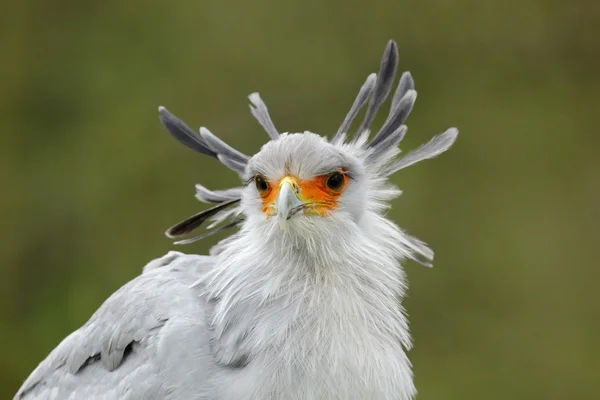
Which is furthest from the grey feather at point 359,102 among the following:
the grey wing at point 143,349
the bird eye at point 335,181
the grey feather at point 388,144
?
the grey wing at point 143,349

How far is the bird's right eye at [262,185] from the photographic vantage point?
86.6 inches

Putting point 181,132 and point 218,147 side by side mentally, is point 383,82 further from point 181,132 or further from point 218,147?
point 181,132

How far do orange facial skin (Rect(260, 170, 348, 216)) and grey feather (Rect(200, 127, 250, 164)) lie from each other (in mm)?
295

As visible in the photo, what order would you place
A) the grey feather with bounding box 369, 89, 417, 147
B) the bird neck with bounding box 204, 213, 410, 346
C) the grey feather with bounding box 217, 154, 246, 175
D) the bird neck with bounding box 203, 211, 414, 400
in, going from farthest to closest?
the grey feather with bounding box 217, 154, 246, 175 < the grey feather with bounding box 369, 89, 417, 147 < the bird neck with bounding box 204, 213, 410, 346 < the bird neck with bounding box 203, 211, 414, 400

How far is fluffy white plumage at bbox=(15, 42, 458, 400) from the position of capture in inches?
79.5

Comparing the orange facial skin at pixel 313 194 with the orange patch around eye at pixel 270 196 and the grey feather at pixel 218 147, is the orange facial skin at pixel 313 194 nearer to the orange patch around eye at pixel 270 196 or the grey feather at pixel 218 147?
the orange patch around eye at pixel 270 196

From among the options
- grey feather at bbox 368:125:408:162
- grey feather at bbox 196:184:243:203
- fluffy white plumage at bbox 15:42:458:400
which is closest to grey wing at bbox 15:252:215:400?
fluffy white plumage at bbox 15:42:458:400

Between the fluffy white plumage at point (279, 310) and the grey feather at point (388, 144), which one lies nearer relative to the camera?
the fluffy white plumage at point (279, 310)

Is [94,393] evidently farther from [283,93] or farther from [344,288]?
[283,93]

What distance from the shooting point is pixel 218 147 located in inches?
96.4

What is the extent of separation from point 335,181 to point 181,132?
58cm

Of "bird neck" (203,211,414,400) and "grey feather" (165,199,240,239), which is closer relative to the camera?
"bird neck" (203,211,414,400)

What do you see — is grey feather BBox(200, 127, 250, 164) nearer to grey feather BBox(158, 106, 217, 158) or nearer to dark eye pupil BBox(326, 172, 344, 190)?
grey feather BBox(158, 106, 217, 158)

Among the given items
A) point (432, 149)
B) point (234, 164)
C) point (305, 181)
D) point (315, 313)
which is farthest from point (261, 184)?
point (432, 149)
